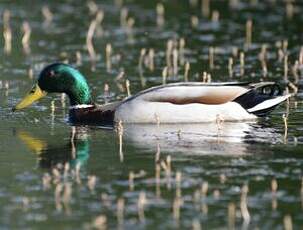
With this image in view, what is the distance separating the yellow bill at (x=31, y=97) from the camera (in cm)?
1460

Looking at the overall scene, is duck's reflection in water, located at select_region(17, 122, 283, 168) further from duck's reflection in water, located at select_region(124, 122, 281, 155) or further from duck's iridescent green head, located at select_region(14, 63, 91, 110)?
duck's iridescent green head, located at select_region(14, 63, 91, 110)

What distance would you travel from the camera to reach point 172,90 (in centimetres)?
1384

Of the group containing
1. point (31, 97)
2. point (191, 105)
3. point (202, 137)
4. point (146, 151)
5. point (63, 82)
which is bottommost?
point (146, 151)

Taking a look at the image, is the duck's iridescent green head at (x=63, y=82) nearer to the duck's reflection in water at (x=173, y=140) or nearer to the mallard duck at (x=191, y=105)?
the mallard duck at (x=191, y=105)

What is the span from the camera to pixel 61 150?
12266 mm

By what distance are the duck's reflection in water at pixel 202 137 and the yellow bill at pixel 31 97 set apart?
4.67 ft

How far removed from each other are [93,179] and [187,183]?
811 mm

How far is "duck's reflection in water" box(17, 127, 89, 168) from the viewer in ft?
38.0

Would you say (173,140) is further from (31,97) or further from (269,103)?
(31,97)

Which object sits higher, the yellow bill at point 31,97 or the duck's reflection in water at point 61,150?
the yellow bill at point 31,97

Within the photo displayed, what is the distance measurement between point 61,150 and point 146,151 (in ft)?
2.95

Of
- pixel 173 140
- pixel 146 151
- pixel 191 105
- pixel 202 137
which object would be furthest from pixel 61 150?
pixel 191 105

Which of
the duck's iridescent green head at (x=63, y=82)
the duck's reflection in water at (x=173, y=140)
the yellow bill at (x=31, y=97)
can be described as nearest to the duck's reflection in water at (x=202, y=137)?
the duck's reflection in water at (x=173, y=140)

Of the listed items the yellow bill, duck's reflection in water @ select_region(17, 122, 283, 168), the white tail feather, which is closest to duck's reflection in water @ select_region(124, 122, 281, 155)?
duck's reflection in water @ select_region(17, 122, 283, 168)
